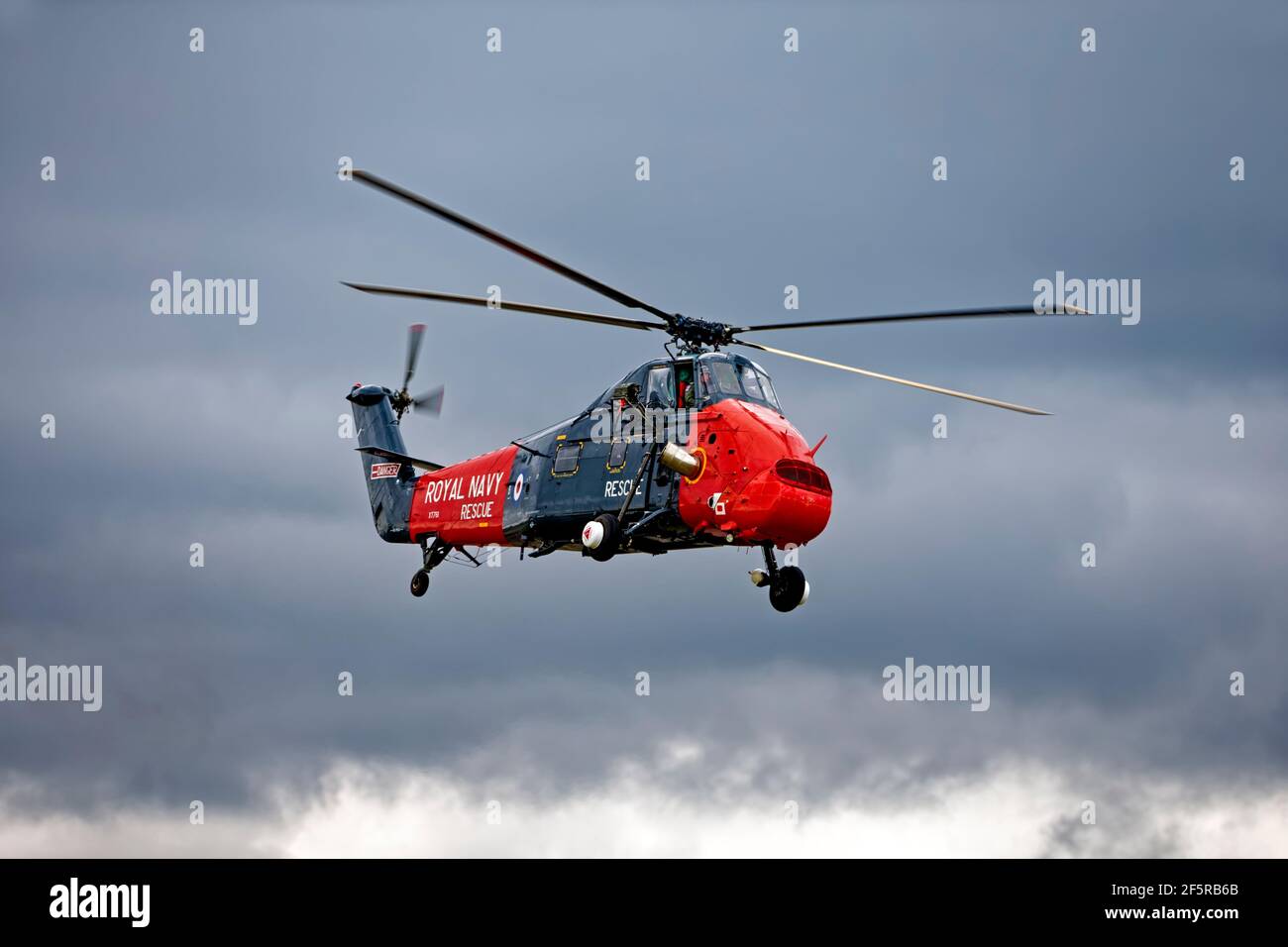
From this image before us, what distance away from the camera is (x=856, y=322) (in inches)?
1596

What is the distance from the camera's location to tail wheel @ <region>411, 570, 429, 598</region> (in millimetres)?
52781

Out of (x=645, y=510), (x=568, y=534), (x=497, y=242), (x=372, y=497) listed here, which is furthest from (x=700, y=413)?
(x=372, y=497)

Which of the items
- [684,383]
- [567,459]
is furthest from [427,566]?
[684,383]

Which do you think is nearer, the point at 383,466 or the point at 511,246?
the point at 511,246

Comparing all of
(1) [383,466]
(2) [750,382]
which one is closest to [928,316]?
(2) [750,382]

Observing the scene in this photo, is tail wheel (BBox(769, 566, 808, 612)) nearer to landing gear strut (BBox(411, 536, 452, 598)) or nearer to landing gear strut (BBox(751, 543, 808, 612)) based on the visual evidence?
landing gear strut (BBox(751, 543, 808, 612))

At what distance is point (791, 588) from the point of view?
42.1 m

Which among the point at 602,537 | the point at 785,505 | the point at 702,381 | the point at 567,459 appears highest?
the point at 702,381

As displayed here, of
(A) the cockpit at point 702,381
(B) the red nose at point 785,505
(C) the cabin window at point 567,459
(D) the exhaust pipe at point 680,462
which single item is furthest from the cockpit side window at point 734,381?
(C) the cabin window at point 567,459

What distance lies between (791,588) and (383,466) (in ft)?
63.3

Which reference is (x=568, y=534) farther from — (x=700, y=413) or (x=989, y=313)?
(x=989, y=313)

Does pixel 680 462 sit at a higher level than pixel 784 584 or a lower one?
higher

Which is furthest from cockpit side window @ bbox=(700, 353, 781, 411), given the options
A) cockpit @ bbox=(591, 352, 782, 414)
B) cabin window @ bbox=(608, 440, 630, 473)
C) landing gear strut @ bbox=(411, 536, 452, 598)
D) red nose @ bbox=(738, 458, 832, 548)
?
landing gear strut @ bbox=(411, 536, 452, 598)

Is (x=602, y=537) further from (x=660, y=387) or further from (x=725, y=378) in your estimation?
(x=725, y=378)
